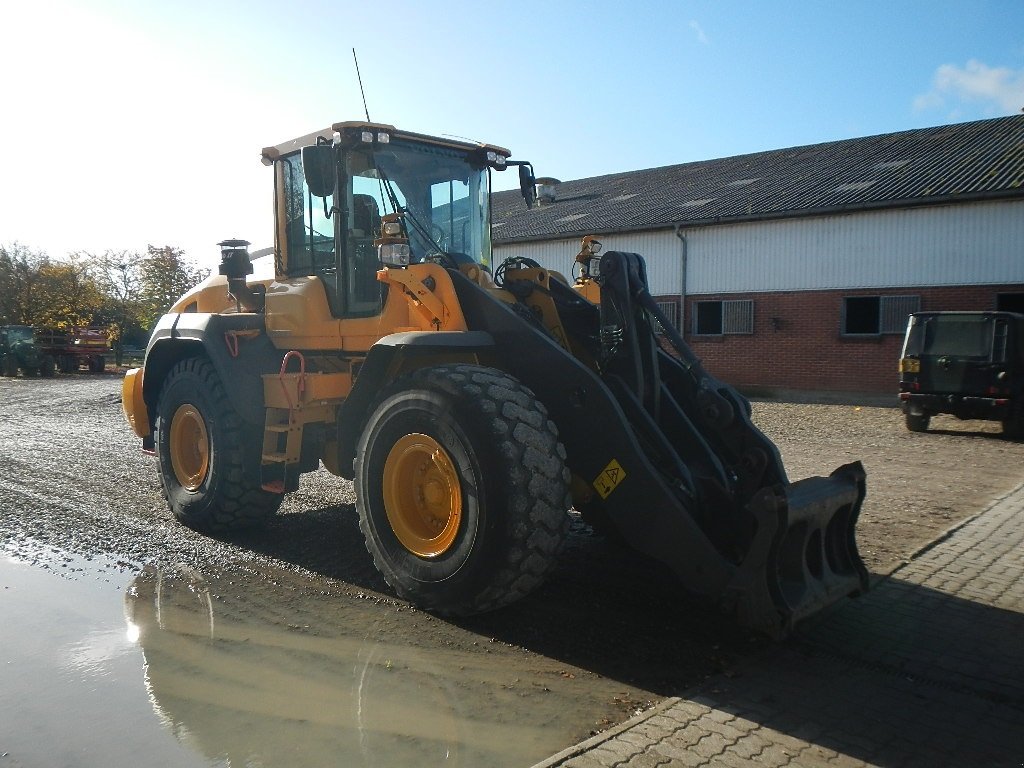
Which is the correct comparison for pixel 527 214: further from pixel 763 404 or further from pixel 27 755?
pixel 27 755

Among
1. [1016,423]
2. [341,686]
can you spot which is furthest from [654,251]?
[341,686]

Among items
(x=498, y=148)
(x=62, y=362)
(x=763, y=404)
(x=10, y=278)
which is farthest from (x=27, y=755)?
(x=10, y=278)

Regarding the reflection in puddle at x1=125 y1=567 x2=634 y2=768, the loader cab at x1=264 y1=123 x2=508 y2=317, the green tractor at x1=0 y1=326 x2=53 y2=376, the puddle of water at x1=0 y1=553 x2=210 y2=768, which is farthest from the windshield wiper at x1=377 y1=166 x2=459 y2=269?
the green tractor at x1=0 y1=326 x2=53 y2=376

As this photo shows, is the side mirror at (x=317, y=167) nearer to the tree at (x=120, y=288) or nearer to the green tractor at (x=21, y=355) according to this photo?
the green tractor at (x=21, y=355)

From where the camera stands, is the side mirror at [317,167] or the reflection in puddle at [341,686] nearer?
the reflection in puddle at [341,686]

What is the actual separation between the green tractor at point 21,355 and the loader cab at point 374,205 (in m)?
28.4

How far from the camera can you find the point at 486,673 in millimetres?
4008

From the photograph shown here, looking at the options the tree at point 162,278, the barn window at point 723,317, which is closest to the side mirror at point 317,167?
the barn window at point 723,317

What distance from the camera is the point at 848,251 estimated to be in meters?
20.2

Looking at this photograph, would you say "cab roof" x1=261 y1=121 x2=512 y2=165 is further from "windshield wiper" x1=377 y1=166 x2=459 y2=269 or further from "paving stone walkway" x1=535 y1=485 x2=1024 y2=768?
"paving stone walkway" x1=535 y1=485 x2=1024 y2=768

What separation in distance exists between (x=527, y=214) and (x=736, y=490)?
962 inches

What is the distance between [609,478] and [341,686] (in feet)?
5.29

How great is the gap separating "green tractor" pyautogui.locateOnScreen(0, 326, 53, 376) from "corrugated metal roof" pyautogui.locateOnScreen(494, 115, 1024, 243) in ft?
56.4

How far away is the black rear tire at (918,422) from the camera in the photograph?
13680 millimetres
